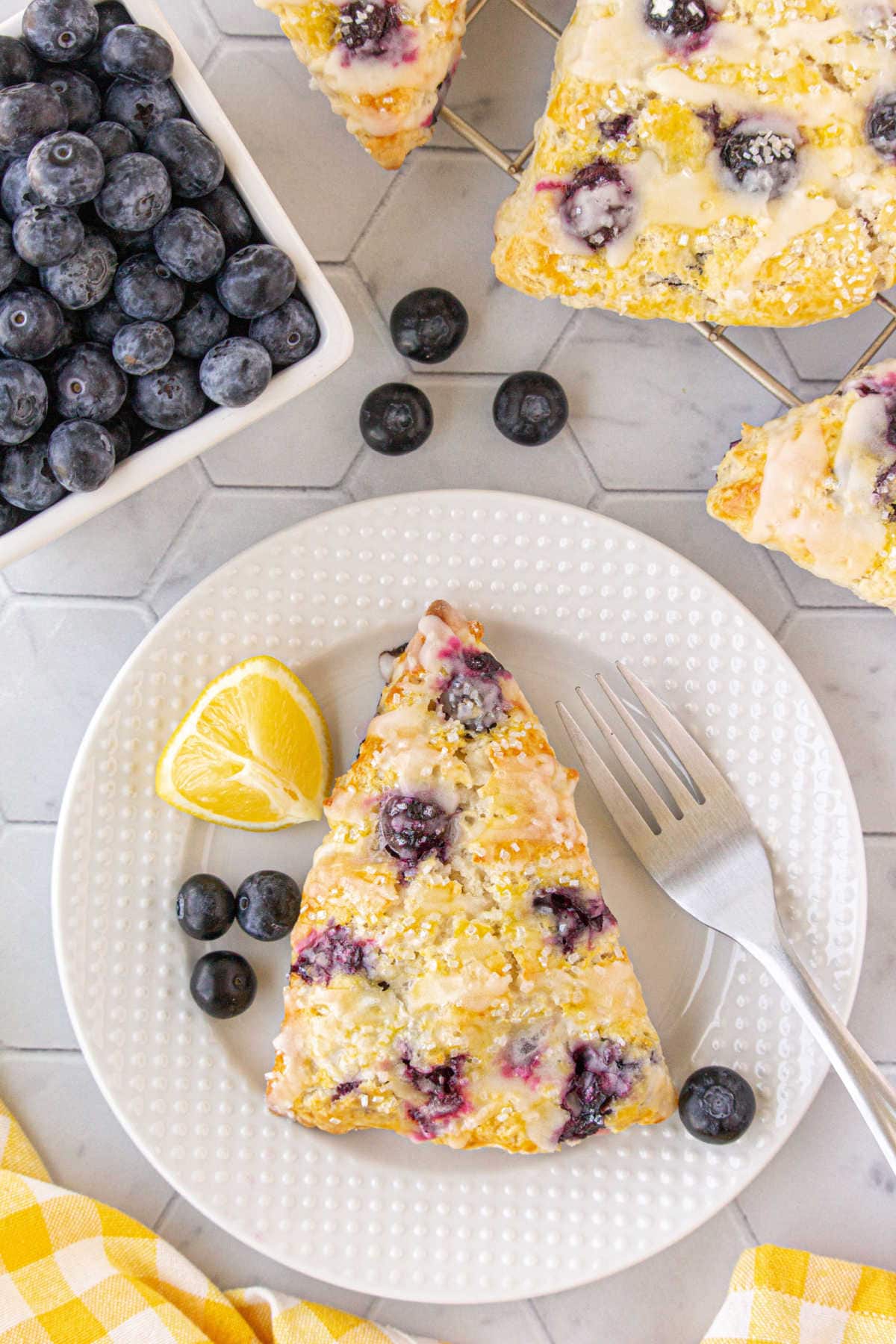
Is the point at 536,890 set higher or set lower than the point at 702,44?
lower

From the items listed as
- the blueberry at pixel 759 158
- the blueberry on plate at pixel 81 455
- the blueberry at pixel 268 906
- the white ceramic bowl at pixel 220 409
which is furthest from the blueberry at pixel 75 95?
the blueberry at pixel 268 906

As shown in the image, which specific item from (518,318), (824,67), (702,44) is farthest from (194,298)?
(824,67)

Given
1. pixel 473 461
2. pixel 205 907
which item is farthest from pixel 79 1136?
pixel 473 461

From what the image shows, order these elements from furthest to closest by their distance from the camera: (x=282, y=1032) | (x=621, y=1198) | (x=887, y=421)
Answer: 1. (x=621, y=1198)
2. (x=282, y=1032)
3. (x=887, y=421)

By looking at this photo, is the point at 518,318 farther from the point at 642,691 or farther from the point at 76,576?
the point at 76,576

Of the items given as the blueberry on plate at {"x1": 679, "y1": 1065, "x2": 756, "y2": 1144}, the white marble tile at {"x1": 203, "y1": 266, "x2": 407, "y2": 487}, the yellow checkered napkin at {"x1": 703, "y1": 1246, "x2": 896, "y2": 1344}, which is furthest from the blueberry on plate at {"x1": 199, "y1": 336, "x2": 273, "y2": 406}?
the yellow checkered napkin at {"x1": 703, "y1": 1246, "x2": 896, "y2": 1344}

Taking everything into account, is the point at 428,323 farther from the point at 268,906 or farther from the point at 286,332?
the point at 268,906

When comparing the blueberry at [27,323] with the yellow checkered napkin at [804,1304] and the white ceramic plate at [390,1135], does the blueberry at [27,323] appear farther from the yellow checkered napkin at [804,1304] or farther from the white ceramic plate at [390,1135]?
the yellow checkered napkin at [804,1304]
